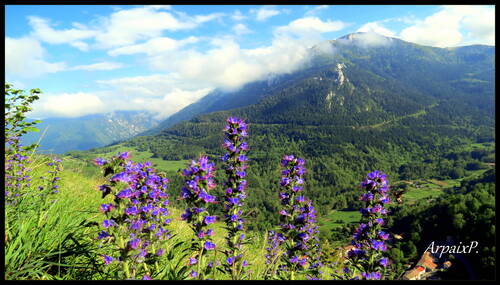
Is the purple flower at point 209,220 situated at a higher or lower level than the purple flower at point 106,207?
lower

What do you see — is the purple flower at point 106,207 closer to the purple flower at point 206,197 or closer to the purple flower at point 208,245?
the purple flower at point 206,197

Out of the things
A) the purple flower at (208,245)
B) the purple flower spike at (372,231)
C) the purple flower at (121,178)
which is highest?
the purple flower at (121,178)

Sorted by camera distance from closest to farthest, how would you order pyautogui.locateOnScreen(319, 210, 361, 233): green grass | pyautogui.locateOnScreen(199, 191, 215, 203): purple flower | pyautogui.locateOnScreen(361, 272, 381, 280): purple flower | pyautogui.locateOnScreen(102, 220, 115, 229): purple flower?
pyautogui.locateOnScreen(102, 220, 115, 229): purple flower, pyautogui.locateOnScreen(199, 191, 215, 203): purple flower, pyautogui.locateOnScreen(361, 272, 381, 280): purple flower, pyautogui.locateOnScreen(319, 210, 361, 233): green grass

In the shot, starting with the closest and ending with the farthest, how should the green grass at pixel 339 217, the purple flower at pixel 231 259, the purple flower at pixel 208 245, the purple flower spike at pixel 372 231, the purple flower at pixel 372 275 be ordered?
1. the purple flower at pixel 208 245
2. the purple flower at pixel 231 259
3. the purple flower at pixel 372 275
4. the purple flower spike at pixel 372 231
5. the green grass at pixel 339 217

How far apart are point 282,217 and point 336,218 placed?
18137 cm

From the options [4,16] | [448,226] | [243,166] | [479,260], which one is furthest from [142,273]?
[448,226]

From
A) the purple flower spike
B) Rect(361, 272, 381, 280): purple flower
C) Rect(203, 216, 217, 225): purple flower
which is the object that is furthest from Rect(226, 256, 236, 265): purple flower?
Rect(361, 272, 381, 280): purple flower

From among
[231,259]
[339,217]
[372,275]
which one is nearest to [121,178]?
[231,259]

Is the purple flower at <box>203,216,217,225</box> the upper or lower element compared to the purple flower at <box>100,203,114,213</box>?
lower

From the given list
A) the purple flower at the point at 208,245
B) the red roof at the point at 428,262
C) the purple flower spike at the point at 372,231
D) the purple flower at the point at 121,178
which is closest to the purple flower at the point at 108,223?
the purple flower at the point at 121,178

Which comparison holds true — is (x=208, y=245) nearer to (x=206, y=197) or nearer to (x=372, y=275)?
(x=206, y=197)

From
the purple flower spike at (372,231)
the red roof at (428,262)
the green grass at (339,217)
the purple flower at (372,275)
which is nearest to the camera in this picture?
the purple flower at (372,275)

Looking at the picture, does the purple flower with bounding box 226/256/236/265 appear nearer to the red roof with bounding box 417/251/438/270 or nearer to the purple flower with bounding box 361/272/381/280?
the purple flower with bounding box 361/272/381/280
